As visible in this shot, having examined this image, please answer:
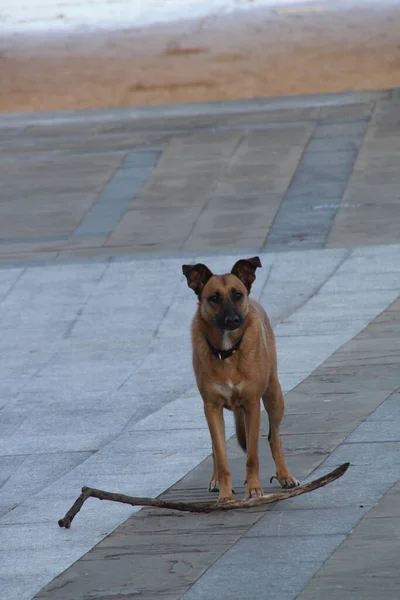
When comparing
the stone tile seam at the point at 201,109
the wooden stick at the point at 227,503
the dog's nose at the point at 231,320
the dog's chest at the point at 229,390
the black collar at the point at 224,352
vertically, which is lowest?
the stone tile seam at the point at 201,109

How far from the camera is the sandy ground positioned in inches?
1515

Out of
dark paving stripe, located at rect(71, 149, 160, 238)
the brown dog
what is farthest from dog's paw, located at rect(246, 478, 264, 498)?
dark paving stripe, located at rect(71, 149, 160, 238)

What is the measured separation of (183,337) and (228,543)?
27.8 ft

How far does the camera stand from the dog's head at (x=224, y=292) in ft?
27.1

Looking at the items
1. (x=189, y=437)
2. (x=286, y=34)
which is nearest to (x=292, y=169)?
(x=189, y=437)

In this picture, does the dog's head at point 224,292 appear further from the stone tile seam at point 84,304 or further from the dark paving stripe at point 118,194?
the dark paving stripe at point 118,194

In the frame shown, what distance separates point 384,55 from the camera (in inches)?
1678

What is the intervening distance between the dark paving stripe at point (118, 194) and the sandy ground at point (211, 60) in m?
9.48

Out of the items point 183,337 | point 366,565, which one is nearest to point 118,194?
point 183,337

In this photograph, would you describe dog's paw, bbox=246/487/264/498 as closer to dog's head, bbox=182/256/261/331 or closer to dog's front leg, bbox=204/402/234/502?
dog's front leg, bbox=204/402/234/502

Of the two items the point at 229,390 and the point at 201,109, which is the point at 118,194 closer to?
the point at 201,109

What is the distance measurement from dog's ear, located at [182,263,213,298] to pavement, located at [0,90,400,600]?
4.96 feet

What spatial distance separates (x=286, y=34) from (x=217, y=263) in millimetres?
32794

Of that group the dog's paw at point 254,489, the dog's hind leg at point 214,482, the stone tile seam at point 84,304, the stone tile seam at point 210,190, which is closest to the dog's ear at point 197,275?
the dog's hind leg at point 214,482
